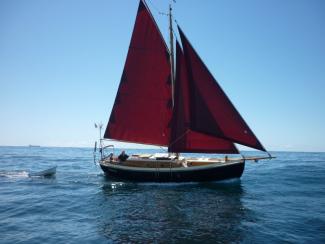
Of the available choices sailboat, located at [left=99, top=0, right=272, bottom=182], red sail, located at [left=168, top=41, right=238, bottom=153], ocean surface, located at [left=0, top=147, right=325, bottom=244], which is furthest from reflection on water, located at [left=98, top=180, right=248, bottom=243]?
red sail, located at [left=168, top=41, right=238, bottom=153]

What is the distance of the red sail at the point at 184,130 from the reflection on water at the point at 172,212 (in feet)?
10.5

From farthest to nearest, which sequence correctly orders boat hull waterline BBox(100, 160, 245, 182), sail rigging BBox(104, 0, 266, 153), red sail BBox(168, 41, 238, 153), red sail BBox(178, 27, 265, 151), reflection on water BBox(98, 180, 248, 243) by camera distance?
red sail BBox(168, 41, 238, 153)
boat hull waterline BBox(100, 160, 245, 182)
sail rigging BBox(104, 0, 266, 153)
red sail BBox(178, 27, 265, 151)
reflection on water BBox(98, 180, 248, 243)

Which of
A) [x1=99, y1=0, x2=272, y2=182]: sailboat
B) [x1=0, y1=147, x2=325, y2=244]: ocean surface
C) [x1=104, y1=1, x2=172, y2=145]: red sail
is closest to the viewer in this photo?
[x1=0, y1=147, x2=325, y2=244]: ocean surface

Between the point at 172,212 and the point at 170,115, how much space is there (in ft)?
37.9

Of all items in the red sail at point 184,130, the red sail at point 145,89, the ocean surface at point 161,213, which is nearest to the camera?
the ocean surface at point 161,213

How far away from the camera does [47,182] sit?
98.1ft

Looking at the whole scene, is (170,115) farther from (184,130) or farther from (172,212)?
(172,212)

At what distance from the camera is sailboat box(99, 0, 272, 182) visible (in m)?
24.4

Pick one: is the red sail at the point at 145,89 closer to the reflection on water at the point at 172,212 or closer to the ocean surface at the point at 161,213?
→ the ocean surface at the point at 161,213

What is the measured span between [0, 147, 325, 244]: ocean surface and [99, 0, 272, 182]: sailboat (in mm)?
1576

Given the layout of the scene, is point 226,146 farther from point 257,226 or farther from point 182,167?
point 257,226

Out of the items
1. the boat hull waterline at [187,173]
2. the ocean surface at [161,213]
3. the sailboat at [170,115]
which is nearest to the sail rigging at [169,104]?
the sailboat at [170,115]

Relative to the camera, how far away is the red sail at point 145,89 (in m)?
27.6

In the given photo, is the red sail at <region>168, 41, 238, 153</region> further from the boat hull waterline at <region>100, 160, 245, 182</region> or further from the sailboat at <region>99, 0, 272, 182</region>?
the boat hull waterline at <region>100, 160, 245, 182</region>
